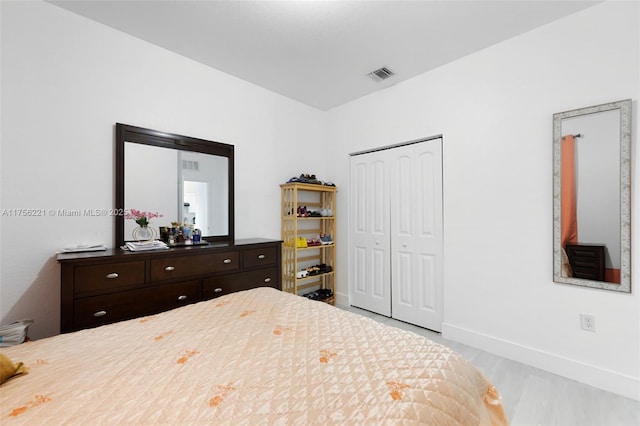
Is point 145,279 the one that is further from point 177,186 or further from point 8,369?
point 8,369

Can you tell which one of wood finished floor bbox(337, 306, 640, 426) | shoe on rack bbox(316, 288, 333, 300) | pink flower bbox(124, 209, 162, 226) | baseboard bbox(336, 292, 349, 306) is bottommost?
wood finished floor bbox(337, 306, 640, 426)

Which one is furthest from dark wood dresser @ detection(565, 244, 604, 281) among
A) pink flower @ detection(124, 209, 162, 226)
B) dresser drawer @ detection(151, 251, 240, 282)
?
pink flower @ detection(124, 209, 162, 226)

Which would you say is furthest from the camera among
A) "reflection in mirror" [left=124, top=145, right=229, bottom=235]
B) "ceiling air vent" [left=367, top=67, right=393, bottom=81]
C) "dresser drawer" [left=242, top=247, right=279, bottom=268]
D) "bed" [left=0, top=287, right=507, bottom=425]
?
"ceiling air vent" [left=367, top=67, right=393, bottom=81]

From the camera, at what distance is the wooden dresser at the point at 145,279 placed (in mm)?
A: 1752

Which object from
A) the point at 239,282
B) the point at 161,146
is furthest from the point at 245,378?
the point at 161,146

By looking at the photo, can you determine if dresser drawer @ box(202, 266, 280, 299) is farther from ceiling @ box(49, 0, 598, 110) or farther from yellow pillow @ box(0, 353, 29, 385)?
ceiling @ box(49, 0, 598, 110)

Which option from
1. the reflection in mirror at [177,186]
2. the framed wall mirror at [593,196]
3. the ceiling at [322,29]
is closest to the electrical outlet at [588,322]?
the framed wall mirror at [593,196]

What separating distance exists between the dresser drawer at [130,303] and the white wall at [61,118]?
501mm

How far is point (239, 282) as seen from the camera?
8.45 feet

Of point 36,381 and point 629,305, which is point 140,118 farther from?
point 629,305

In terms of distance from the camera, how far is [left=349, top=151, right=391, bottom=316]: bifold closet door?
134 inches

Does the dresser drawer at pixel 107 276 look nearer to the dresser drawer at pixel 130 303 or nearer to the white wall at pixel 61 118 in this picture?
the dresser drawer at pixel 130 303

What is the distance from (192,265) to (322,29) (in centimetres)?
220

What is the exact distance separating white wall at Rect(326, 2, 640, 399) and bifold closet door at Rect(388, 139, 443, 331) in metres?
0.13
